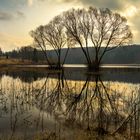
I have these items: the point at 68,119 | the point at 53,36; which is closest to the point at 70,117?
the point at 68,119

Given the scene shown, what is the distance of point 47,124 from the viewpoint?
38.2 feet

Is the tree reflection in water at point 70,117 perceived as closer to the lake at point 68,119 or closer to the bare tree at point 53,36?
the lake at point 68,119

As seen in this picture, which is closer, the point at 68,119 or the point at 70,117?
the point at 68,119

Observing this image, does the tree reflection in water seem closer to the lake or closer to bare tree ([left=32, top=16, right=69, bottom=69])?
the lake

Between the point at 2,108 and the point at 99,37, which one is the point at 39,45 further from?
the point at 2,108

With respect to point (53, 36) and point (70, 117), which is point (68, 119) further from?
point (53, 36)

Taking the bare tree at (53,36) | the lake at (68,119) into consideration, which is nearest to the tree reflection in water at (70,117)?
the lake at (68,119)

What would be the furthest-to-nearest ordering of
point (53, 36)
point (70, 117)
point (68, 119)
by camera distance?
point (53, 36)
point (70, 117)
point (68, 119)

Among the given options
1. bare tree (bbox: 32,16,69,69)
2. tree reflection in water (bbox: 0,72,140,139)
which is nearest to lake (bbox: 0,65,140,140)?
tree reflection in water (bbox: 0,72,140,139)

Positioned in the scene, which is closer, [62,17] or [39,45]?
[62,17]

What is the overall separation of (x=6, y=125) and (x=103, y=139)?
4075mm

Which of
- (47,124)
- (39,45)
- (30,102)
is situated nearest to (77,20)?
(39,45)

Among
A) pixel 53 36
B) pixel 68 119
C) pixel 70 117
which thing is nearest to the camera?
pixel 68 119

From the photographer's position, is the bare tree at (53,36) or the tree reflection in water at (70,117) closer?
the tree reflection in water at (70,117)
